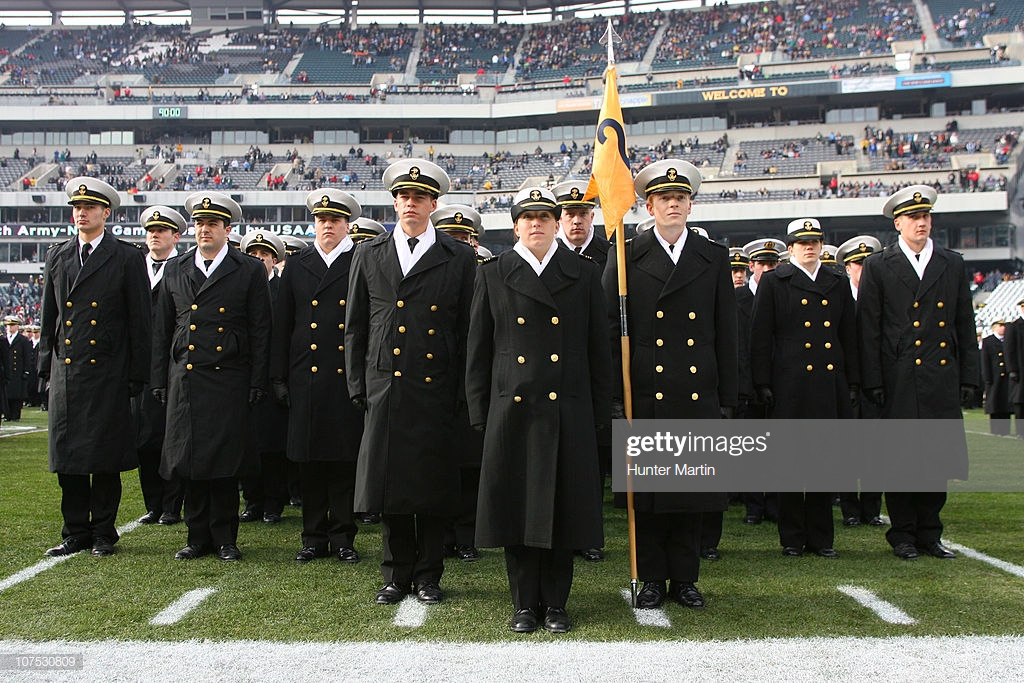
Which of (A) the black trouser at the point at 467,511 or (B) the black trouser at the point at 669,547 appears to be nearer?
(B) the black trouser at the point at 669,547

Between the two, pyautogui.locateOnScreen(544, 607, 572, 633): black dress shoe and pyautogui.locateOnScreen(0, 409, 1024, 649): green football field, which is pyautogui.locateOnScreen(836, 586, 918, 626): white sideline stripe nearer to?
pyautogui.locateOnScreen(0, 409, 1024, 649): green football field

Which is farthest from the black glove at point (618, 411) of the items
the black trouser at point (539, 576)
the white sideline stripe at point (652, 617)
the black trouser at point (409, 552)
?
the black trouser at point (409, 552)

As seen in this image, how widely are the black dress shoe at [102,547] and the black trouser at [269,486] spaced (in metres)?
1.74

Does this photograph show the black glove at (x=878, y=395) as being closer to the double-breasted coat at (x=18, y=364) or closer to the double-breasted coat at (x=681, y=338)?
the double-breasted coat at (x=681, y=338)

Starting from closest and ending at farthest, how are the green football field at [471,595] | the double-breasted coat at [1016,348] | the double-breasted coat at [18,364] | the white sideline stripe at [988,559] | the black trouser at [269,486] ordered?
the green football field at [471,595]
the white sideline stripe at [988,559]
the black trouser at [269,486]
the double-breasted coat at [1016,348]
the double-breasted coat at [18,364]

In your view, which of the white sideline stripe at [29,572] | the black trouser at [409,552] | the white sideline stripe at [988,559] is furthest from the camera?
the white sideline stripe at [988,559]

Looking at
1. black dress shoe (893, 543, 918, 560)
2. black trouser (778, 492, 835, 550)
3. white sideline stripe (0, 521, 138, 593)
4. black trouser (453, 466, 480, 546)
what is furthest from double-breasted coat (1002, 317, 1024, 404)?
white sideline stripe (0, 521, 138, 593)

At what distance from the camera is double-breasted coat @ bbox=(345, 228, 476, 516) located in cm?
507

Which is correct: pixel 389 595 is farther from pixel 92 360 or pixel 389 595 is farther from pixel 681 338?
pixel 92 360

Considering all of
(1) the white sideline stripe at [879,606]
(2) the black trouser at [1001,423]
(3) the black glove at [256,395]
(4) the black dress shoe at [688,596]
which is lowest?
(2) the black trouser at [1001,423]

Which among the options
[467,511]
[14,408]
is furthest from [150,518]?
[14,408]

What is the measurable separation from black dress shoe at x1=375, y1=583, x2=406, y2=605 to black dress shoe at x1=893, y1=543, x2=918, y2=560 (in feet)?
11.3

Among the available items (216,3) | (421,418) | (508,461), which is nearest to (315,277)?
(421,418)

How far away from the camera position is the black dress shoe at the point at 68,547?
20.1 feet
